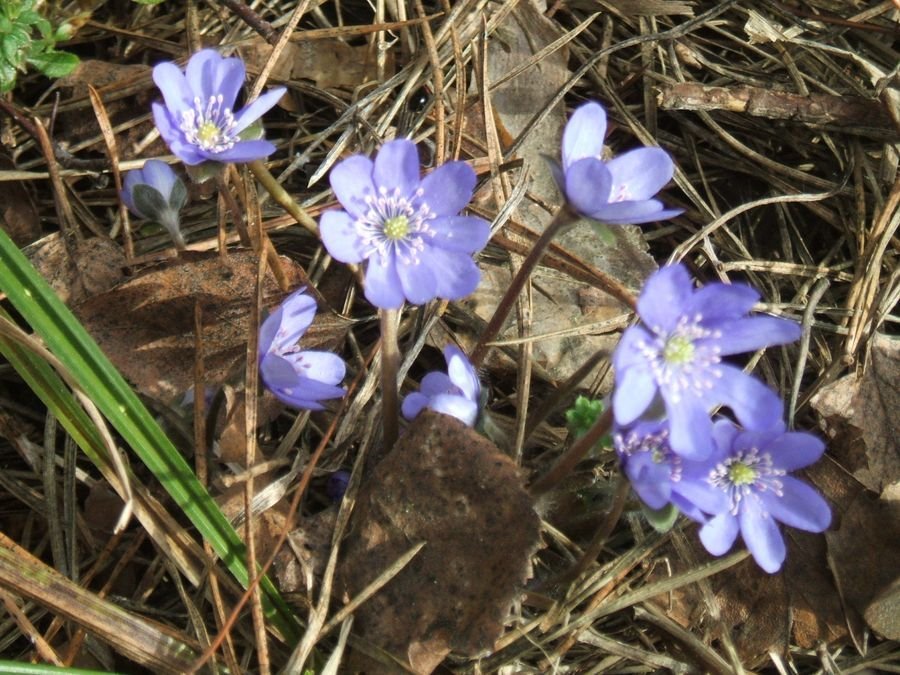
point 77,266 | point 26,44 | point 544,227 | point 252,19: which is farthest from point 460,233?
point 26,44

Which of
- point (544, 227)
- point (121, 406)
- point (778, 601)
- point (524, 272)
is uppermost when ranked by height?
point (524, 272)

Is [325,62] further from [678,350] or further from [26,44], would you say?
[678,350]

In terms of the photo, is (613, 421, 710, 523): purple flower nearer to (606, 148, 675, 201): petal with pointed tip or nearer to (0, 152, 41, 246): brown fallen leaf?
(606, 148, 675, 201): petal with pointed tip

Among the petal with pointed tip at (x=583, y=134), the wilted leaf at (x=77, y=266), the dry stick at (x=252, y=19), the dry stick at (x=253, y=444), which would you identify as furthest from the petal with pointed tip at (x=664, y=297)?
the dry stick at (x=252, y=19)

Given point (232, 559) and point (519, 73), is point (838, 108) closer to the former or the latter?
point (519, 73)

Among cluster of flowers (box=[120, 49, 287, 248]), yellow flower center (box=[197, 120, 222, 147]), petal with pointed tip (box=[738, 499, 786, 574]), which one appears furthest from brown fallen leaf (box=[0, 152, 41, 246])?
petal with pointed tip (box=[738, 499, 786, 574])
